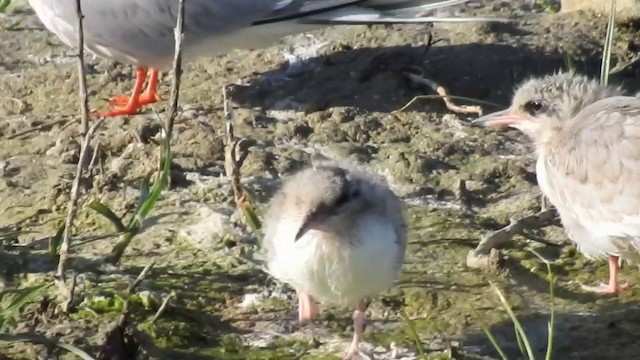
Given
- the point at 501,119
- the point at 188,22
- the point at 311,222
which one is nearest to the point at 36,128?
the point at 188,22

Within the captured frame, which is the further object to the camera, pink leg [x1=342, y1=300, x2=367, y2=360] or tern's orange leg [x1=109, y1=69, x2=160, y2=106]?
tern's orange leg [x1=109, y1=69, x2=160, y2=106]

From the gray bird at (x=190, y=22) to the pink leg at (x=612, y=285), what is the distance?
1.43m

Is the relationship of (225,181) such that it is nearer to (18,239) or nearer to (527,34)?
(18,239)

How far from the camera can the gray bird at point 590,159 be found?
133 inches

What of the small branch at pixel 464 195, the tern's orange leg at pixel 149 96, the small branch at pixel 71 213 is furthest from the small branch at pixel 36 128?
the small branch at pixel 464 195

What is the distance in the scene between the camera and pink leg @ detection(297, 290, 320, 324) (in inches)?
121

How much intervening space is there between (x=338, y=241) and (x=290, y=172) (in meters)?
A: 1.20

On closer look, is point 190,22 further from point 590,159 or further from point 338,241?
point 338,241

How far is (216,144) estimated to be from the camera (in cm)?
419

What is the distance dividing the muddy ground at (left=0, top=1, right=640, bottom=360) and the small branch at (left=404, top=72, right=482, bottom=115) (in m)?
0.04

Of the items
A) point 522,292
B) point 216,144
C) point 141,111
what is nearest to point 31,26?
point 141,111

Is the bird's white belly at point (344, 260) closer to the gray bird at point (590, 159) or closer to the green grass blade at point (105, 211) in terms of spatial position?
the green grass blade at point (105, 211)

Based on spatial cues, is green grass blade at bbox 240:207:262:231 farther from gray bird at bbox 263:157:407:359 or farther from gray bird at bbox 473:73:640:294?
gray bird at bbox 473:73:640:294

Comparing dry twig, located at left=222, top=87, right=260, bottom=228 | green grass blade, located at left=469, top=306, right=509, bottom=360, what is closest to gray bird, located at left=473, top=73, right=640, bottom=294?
green grass blade, located at left=469, top=306, right=509, bottom=360
